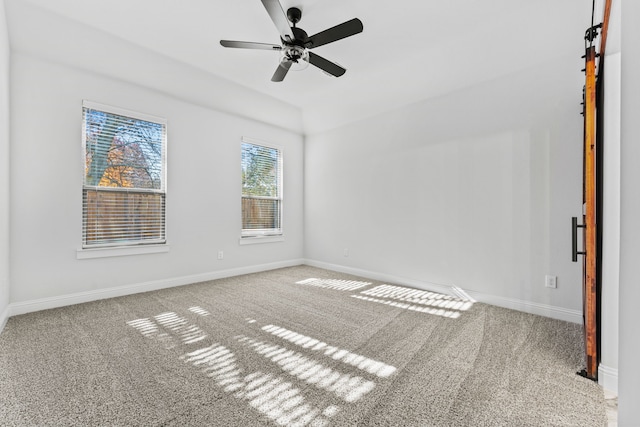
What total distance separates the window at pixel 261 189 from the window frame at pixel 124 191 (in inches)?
51.1

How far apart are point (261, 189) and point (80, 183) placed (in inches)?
103

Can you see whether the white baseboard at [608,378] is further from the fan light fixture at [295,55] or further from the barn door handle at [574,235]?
the fan light fixture at [295,55]

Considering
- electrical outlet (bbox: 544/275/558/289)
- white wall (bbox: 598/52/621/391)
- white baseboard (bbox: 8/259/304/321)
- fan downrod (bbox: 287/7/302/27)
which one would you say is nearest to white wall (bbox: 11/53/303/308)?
white baseboard (bbox: 8/259/304/321)

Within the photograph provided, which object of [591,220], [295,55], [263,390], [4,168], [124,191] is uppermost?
[295,55]

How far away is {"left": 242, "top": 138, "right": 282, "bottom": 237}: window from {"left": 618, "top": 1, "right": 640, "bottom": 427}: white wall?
485 cm

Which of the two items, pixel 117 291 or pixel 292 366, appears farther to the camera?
pixel 117 291

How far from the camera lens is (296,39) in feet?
8.96

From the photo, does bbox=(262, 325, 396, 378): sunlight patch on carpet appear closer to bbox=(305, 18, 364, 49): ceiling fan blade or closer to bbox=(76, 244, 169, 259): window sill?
bbox=(76, 244, 169, 259): window sill

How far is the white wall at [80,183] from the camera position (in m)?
3.15

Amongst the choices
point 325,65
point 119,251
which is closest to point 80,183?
point 119,251

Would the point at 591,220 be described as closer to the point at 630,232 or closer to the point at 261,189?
the point at 630,232

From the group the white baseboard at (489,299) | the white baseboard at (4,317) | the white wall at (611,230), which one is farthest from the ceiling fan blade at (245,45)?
the white baseboard at (489,299)

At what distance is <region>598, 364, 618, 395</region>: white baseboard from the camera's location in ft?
6.07

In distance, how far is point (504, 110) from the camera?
11.3 feet
